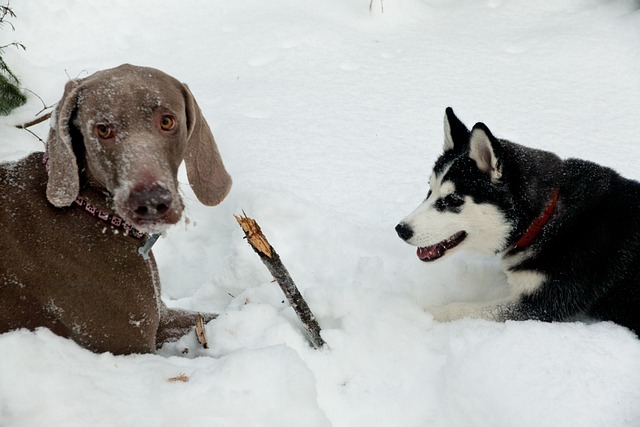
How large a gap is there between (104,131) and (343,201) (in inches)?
72.9

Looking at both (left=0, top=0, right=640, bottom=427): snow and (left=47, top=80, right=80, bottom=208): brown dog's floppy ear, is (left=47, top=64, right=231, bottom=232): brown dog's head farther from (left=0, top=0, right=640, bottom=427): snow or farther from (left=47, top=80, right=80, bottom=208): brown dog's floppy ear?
(left=0, top=0, right=640, bottom=427): snow

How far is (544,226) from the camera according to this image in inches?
108

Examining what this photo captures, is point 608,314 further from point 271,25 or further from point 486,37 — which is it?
point 271,25

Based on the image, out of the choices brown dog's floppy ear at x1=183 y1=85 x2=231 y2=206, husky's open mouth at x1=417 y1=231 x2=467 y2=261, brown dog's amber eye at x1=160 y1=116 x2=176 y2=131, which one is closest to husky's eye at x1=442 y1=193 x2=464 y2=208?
husky's open mouth at x1=417 y1=231 x2=467 y2=261

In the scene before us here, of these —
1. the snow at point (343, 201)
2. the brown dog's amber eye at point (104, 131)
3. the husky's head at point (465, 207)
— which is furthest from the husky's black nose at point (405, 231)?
the brown dog's amber eye at point (104, 131)

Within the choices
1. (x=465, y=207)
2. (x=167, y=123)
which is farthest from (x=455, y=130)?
(x=167, y=123)

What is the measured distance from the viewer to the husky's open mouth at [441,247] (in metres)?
2.88

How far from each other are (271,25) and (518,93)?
8.23 ft

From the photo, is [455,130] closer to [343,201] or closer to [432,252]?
[432,252]

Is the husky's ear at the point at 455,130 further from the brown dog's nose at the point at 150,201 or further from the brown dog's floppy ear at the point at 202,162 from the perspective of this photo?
the brown dog's nose at the point at 150,201

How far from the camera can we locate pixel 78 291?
2.17m

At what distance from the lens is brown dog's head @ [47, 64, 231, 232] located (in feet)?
6.16

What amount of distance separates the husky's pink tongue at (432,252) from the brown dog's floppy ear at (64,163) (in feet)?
5.83

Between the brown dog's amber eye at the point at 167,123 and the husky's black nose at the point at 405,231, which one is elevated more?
the brown dog's amber eye at the point at 167,123
